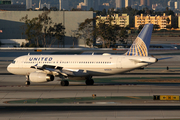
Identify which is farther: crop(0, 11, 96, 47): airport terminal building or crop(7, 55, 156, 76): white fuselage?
crop(0, 11, 96, 47): airport terminal building

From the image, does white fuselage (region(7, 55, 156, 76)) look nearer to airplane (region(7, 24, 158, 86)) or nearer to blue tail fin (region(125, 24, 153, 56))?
airplane (region(7, 24, 158, 86))

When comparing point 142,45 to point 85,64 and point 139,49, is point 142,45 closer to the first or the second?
point 139,49

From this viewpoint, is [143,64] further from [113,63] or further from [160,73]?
[160,73]

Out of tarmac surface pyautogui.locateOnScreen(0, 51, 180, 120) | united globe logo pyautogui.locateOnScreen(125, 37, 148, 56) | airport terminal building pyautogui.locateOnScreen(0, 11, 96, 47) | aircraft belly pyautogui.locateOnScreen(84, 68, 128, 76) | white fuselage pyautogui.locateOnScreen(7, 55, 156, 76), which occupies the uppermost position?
airport terminal building pyautogui.locateOnScreen(0, 11, 96, 47)

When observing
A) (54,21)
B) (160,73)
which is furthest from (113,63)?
(54,21)

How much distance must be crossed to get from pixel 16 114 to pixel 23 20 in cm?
10469

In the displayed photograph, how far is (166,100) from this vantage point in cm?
3066

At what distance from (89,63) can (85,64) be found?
0.52 meters

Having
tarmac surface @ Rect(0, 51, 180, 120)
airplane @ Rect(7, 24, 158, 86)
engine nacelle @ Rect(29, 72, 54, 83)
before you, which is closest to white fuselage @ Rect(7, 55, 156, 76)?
airplane @ Rect(7, 24, 158, 86)

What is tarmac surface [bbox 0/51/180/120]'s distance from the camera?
84.5 ft

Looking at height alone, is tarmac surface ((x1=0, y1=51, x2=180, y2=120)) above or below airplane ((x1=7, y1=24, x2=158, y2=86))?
below

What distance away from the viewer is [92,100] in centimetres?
3125

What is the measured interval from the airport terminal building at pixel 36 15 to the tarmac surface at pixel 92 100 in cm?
8393

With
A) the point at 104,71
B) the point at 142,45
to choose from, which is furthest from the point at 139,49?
the point at 104,71
